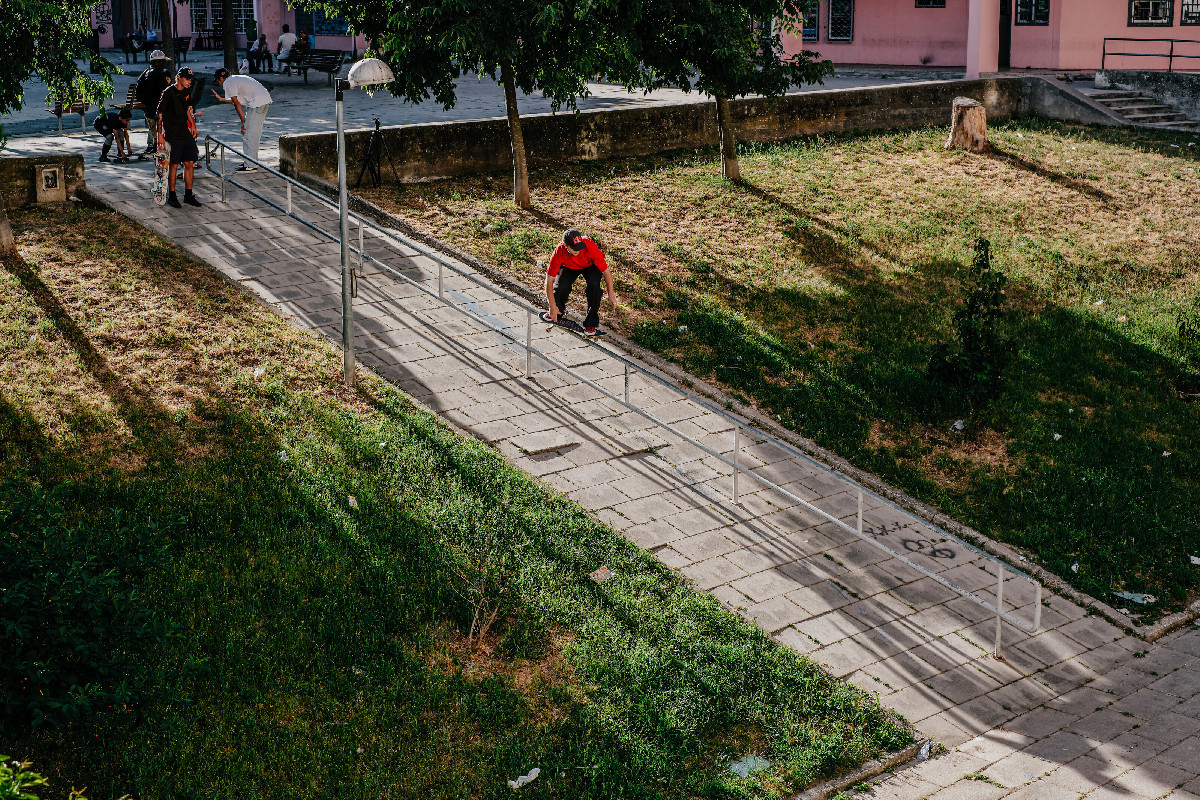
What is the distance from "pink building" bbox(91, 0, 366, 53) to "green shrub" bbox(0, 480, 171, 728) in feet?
118

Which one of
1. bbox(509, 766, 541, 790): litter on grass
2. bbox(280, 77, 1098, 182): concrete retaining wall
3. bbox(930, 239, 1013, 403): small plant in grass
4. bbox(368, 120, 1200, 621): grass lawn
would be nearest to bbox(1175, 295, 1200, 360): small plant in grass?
bbox(368, 120, 1200, 621): grass lawn

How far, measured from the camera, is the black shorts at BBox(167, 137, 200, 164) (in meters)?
14.8

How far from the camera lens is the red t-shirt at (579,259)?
1198 centimetres

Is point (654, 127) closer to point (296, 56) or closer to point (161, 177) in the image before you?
point (161, 177)

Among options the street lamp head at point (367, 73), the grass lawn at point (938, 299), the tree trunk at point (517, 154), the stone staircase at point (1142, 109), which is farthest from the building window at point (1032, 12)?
the street lamp head at point (367, 73)

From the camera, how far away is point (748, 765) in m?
7.16

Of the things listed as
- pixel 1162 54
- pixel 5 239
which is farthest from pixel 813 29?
pixel 5 239

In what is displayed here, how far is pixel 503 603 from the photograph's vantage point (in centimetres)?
846

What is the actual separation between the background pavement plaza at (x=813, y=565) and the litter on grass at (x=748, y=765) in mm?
712

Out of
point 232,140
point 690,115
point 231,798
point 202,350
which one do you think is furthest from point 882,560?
point 232,140

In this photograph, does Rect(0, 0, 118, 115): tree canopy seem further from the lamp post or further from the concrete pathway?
the lamp post

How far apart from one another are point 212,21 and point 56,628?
137 ft

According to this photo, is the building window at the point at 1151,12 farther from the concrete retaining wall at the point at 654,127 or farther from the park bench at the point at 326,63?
the park bench at the point at 326,63

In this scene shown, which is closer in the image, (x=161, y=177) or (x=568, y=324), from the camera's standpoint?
(x=568, y=324)
